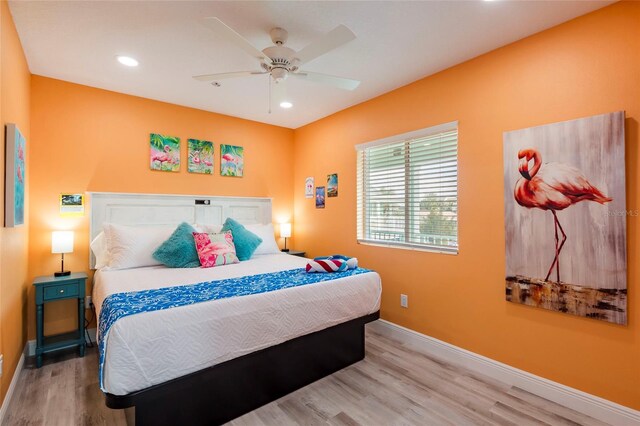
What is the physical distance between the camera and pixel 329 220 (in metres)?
4.23

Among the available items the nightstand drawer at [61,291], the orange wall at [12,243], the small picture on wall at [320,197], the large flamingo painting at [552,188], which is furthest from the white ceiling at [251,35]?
the nightstand drawer at [61,291]

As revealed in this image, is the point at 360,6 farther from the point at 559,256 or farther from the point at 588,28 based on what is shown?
the point at 559,256

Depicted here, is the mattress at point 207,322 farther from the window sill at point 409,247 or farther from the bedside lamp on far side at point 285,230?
the bedside lamp on far side at point 285,230

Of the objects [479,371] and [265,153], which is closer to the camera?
[479,371]

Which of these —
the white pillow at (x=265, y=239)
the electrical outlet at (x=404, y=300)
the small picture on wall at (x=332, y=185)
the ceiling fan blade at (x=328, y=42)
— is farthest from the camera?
the small picture on wall at (x=332, y=185)

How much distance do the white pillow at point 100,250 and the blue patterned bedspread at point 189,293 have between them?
123 cm

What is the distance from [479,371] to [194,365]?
226 centimetres

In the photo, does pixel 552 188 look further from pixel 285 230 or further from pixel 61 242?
pixel 61 242

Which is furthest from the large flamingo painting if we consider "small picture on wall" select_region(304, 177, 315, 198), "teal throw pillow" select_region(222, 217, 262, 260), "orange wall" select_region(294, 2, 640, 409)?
"small picture on wall" select_region(304, 177, 315, 198)

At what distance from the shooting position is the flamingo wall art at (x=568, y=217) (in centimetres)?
194

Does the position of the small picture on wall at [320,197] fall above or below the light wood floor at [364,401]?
above

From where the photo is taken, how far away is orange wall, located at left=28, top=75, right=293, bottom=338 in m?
2.98

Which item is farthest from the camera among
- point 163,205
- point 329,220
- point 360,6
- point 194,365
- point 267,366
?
point 329,220

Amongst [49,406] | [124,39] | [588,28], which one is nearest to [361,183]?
[588,28]
